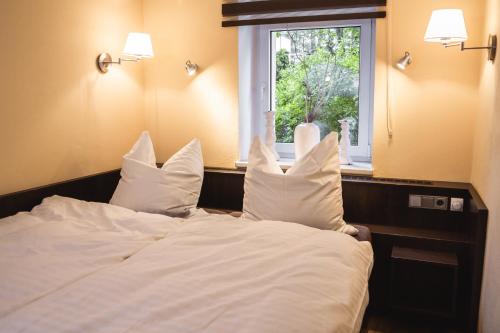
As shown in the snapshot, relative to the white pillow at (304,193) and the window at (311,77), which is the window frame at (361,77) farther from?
the white pillow at (304,193)

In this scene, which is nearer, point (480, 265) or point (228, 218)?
point (480, 265)

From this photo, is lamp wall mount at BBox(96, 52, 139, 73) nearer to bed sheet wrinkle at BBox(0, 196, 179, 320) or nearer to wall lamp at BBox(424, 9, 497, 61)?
bed sheet wrinkle at BBox(0, 196, 179, 320)

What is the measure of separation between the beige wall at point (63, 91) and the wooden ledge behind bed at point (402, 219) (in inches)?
4.0

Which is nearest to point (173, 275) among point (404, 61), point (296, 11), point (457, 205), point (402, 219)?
point (402, 219)

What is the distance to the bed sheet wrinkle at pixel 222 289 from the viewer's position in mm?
1107

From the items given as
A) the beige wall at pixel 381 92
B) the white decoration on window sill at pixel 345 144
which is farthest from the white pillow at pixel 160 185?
the white decoration on window sill at pixel 345 144

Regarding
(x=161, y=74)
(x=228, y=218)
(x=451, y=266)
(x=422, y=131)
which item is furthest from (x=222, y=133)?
(x=451, y=266)

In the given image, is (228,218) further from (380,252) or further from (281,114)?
(281,114)

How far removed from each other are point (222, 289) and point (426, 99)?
1.62 meters

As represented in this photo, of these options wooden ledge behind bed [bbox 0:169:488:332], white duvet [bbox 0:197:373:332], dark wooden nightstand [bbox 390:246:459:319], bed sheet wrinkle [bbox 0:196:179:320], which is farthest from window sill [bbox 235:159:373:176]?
bed sheet wrinkle [bbox 0:196:179:320]

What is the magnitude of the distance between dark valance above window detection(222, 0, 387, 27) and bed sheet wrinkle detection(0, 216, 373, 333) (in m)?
1.32

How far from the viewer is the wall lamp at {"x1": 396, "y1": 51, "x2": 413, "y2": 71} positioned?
7.29 ft

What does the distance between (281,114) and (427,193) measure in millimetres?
1123

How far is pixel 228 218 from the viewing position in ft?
6.76
